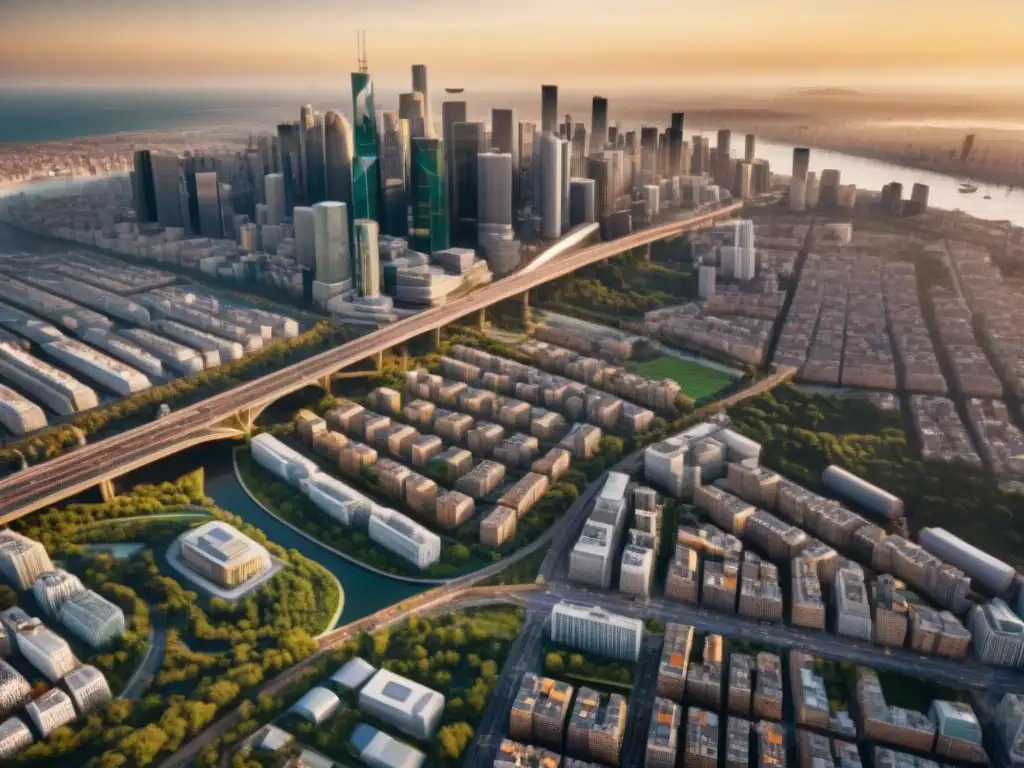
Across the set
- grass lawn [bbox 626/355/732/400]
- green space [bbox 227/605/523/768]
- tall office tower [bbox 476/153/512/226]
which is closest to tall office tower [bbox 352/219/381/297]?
tall office tower [bbox 476/153/512/226]

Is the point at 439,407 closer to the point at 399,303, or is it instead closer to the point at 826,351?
the point at 399,303

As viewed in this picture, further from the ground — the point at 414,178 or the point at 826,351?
the point at 414,178

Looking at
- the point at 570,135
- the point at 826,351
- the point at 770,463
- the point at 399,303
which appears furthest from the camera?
the point at 570,135

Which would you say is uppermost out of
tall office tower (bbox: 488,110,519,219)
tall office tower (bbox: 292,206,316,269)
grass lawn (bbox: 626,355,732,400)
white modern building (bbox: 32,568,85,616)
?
tall office tower (bbox: 488,110,519,219)

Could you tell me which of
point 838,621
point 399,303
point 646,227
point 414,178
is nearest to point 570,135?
point 646,227

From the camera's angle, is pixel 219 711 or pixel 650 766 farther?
pixel 219 711

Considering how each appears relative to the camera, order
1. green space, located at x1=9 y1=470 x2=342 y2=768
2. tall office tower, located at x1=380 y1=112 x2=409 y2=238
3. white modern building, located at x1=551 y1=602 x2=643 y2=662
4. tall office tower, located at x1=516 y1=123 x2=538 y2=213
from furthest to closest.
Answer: tall office tower, located at x1=516 y1=123 x2=538 y2=213 < tall office tower, located at x1=380 y1=112 x2=409 y2=238 < white modern building, located at x1=551 y1=602 x2=643 y2=662 < green space, located at x1=9 y1=470 x2=342 y2=768

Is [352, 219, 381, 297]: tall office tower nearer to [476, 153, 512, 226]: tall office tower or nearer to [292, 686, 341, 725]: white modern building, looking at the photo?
[476, 153, 512, 226]: tall office tower

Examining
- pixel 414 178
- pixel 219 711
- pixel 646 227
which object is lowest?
pixel 219 711
